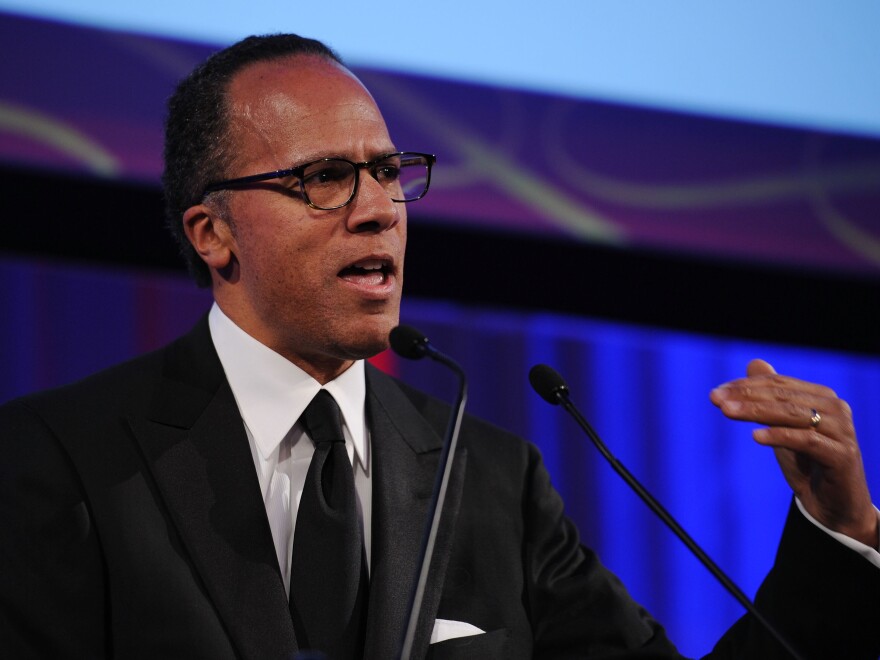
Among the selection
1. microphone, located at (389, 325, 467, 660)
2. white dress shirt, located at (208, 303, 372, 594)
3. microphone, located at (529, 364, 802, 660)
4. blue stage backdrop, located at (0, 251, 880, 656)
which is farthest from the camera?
A: blue stage backdrop, located at (0, 251, 880, 656)

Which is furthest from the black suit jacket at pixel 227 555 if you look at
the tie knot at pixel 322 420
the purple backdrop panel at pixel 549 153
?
the purple backdrop panel at pixel 549 153

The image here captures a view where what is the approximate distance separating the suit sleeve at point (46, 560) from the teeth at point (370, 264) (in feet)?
1.85

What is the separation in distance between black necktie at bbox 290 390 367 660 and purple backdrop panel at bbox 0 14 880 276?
1.21 metres

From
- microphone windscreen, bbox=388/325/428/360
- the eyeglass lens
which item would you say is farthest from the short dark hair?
microphone windscreen, bbox=388/325/428/360

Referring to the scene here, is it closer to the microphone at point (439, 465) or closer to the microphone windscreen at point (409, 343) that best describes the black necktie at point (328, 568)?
the microphone at point (439, 465)

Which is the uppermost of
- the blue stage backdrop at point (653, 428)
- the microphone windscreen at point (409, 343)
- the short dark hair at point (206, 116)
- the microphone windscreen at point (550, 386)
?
the short dark hair at point (206, 116)

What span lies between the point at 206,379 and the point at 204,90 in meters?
0.54

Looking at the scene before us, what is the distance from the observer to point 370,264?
1.83 meters

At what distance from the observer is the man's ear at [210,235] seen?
1950 millimetres

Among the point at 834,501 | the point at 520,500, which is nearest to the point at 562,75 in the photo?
the point at 520,500

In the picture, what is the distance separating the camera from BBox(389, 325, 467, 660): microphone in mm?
1270

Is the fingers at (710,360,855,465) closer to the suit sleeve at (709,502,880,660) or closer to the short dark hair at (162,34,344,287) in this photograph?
the suit sleeve at (709,502,880,660)

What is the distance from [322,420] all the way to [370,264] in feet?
0.91

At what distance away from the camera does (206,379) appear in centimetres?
188
